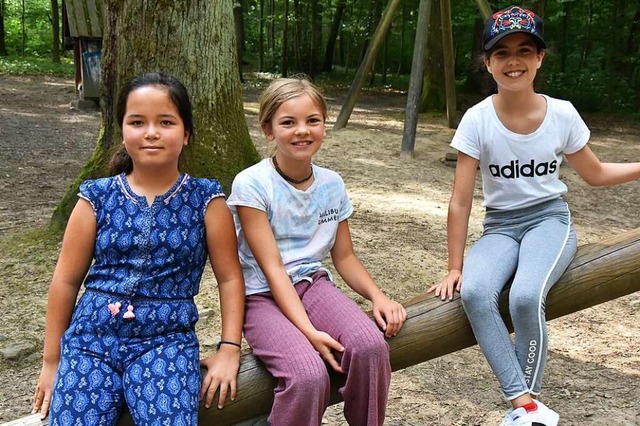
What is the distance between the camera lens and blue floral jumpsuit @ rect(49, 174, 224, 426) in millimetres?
1823

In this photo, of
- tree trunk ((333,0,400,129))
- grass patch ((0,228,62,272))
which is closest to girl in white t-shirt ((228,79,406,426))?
grass patch ((0,228,62,272))

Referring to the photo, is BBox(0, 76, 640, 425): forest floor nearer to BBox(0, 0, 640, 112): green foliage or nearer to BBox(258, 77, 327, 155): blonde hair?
BBox(258, 77, 327, 155): blonde hair

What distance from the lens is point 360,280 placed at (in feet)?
7.65

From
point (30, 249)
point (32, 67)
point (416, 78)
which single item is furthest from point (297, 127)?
point (32, 67)

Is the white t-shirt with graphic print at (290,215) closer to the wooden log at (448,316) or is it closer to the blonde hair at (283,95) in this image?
the blonde hair at (283,95)

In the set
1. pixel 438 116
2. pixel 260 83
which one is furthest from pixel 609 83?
pixel 260 83

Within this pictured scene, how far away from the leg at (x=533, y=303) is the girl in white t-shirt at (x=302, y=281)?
1.23ft

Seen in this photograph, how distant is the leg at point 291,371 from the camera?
1.89 meters

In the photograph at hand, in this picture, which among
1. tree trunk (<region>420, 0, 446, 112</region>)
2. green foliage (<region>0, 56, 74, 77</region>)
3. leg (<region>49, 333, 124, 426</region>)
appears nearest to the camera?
leg (<region>49, 333, 124, 426</region>)

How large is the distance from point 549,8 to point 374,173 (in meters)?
12.9

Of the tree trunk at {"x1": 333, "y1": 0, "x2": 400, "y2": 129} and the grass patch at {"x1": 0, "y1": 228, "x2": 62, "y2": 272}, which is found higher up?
the tree trunk at {"x1": 333, "y1": 0, "x2": 400, "y2": 129}

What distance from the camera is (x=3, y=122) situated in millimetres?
10750

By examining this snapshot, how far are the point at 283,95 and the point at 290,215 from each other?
387 millimetres

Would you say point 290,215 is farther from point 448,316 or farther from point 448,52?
point 448,52
